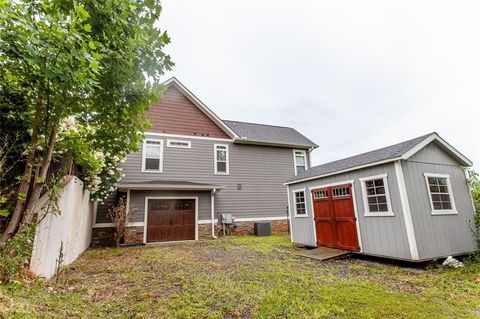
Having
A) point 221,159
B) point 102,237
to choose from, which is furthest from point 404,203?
point 102,237

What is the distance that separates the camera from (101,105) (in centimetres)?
427

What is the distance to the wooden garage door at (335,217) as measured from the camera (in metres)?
6.95

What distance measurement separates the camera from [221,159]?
43.1 feet

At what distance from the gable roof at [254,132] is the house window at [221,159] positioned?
2.97 ft

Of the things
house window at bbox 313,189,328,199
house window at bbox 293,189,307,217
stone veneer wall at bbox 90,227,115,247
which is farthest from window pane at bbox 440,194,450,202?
stone veneer wall at bbox 90,227,115,247

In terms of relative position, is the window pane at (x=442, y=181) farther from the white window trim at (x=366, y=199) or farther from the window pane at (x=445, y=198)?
the white window trim at (x=366, y=199)

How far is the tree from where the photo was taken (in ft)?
8.72

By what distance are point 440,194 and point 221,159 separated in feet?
32.2

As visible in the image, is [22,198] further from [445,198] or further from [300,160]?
[300,160]

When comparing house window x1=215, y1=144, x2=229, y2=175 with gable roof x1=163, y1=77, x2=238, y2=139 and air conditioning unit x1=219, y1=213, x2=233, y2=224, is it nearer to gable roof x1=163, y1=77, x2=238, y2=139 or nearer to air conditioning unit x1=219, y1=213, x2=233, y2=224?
gable roof x1=163, y1=77, x2=238, y2=139

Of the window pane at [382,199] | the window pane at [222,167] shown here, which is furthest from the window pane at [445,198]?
the window pane at [222,167]

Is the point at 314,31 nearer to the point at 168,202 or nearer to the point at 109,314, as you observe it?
the point at 168,202

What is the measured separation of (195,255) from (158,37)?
642cm

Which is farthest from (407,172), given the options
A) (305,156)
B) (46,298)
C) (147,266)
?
(305,156)
